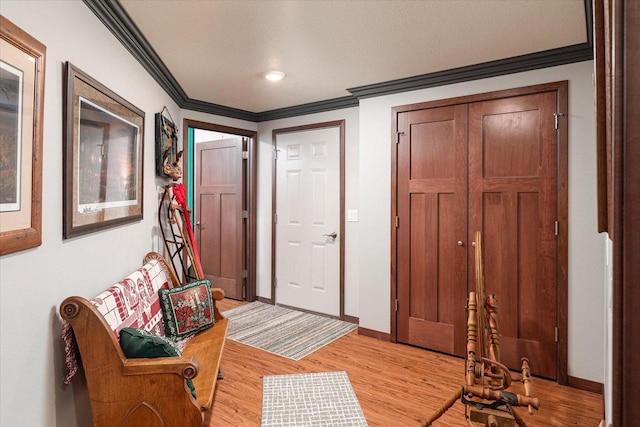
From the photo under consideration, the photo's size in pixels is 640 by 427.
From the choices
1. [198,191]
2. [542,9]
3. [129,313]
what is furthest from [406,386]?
[198,191]

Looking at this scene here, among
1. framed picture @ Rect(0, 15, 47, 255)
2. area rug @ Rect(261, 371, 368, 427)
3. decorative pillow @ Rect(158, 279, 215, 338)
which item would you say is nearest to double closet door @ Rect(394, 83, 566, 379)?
area rug @ Rect(261, 371, 368, 427)

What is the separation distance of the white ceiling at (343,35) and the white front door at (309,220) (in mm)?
1054

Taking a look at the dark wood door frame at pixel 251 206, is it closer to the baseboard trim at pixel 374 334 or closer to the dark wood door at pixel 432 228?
the baseboard trim at pixel 374 334

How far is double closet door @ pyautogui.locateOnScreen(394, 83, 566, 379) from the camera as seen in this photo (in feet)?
9.14

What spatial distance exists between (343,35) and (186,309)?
2.08 meters

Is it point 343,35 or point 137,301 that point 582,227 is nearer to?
point 343,35

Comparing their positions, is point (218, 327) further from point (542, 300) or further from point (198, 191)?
point (198, 191)

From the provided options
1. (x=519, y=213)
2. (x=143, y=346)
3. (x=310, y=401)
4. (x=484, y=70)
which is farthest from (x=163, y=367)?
(x=484, y=70)

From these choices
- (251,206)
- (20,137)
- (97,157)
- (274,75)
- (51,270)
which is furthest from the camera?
(251,206)

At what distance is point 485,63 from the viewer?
292 centimetres

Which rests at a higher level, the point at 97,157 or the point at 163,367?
the point at 97,157

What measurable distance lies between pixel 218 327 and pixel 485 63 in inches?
110

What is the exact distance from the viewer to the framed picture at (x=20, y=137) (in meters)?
1.21

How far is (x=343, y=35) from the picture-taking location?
2439 millimetres
